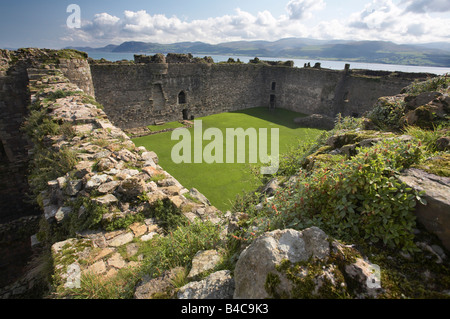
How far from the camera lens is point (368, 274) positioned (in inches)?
66.4

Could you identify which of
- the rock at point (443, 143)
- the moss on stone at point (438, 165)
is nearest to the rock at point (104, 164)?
the moss on stone at point (438, 165)

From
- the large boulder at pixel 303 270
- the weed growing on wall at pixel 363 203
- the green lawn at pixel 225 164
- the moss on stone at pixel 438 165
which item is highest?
the moss on stone at pixel 438 165

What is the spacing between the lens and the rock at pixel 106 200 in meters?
3.99

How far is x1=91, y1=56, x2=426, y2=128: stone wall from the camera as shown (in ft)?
57.0

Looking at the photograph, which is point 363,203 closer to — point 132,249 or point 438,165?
point 438,165

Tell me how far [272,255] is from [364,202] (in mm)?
976

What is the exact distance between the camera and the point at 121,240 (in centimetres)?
385

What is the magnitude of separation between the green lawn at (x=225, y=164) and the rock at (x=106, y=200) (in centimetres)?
228

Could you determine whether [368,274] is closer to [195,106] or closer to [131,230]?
[131,230]

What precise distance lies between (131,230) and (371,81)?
877 inches

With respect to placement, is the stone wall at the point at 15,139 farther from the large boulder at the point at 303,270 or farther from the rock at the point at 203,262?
the large boulder at the point at 303,270

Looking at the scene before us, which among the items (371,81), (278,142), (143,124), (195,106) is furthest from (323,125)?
(143,124)

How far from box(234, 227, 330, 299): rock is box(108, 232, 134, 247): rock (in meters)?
2.54
